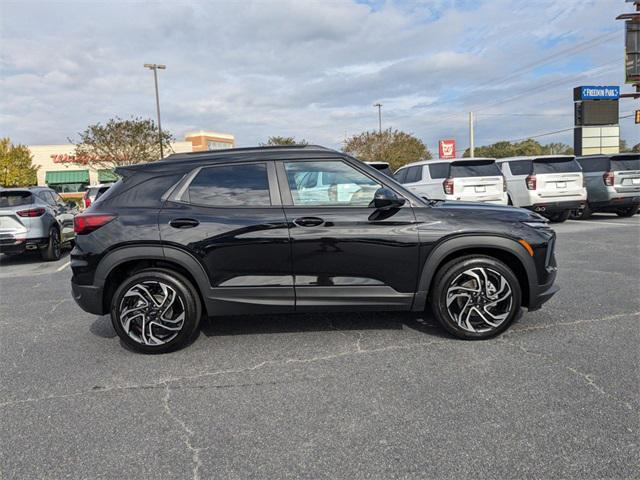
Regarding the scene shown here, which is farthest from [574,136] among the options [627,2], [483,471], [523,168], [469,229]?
[483,471]

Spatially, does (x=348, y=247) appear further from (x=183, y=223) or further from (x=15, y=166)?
(x=15, y=166)

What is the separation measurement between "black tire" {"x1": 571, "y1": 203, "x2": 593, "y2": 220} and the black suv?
35.3ft

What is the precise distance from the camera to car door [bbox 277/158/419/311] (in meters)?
3.64

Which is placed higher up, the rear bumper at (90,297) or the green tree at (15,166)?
the green tree at (15,166)

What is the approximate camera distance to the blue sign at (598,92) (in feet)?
79.2

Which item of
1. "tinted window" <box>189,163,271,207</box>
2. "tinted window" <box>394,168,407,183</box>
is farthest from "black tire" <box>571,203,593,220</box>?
"tinted window" <box>189,163,271,207</box>

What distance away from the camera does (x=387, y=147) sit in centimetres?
4244

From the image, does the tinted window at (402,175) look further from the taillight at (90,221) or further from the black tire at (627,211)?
the taillight at (90,221)

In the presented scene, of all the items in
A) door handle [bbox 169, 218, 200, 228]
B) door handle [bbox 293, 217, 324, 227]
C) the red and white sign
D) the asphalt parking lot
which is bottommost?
the asphalt parking lot

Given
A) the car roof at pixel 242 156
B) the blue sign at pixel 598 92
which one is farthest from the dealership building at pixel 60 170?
the car roof at pixel 242 156

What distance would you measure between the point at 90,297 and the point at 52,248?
6.61m

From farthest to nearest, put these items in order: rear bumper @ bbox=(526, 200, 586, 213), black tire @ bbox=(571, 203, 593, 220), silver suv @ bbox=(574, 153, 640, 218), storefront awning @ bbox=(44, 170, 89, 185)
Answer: storefront awning @ bbox=(44, 170, 89, 185)
black tire @ bbox=(571, 203, 593, 220)
silver suv @ bbox=(574, 153, 640, 218)
rear bumper @ bbox=(526, 200, 586, 213)

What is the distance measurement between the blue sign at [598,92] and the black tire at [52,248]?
86.6ft

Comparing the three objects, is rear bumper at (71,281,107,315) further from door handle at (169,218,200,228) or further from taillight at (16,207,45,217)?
taillight at (16,207,45,217)
